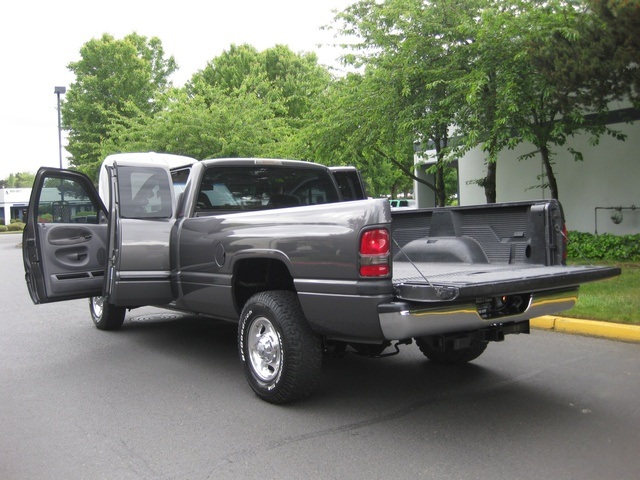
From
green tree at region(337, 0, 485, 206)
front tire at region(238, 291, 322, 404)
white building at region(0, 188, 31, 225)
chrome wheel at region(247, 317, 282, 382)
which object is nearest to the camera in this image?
front tire at region(238, 291, 322, 404)

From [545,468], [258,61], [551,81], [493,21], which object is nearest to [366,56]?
[493,21]

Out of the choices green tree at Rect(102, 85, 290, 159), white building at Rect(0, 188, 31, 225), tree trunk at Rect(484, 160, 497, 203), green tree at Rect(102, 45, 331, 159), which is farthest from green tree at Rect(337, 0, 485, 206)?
white building at Rect(0, 188, 31, 225)

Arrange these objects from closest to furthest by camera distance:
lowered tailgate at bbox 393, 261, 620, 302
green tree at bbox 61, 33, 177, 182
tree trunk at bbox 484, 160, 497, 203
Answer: lowered tailgate at bbox 393, 261, 620, 302
tree trunk at bbox 484, 160, 497, 203
green tree at bbox 61, 33, 177, 182

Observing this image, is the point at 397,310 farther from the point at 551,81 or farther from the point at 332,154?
the point at 332,154

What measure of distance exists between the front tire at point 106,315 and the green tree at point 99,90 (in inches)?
1160

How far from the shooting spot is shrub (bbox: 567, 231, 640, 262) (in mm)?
11594

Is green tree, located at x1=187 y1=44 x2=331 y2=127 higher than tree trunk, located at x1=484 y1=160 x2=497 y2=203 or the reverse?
higher

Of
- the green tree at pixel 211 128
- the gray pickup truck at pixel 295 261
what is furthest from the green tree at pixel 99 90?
the gray pickup truck at pixel 295 261

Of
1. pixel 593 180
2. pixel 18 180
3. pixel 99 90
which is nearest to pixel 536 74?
pixel 593 180

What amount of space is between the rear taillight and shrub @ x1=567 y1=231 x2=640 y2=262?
941 cm

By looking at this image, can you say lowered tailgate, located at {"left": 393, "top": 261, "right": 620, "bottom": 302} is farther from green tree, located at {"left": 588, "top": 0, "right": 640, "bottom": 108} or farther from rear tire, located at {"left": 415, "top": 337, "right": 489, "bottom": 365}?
green tree, located at {"left": 588, "top": 0, "right": 640, "bottom": 108}

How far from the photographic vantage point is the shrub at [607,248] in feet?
38.0

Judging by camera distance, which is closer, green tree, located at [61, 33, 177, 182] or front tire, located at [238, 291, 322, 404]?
front tire, located at [238, 291, 322, 404]

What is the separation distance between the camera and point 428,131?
485 inches
